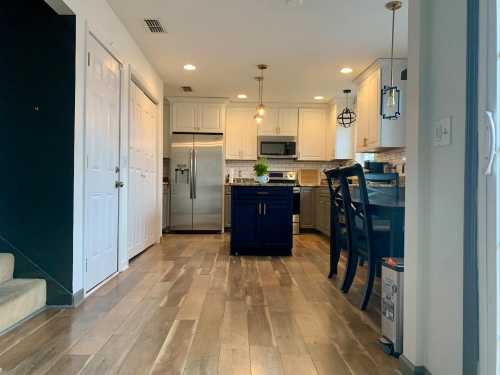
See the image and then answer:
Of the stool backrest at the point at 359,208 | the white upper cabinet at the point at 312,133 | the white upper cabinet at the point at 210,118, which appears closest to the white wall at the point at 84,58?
the stool backrest at the point at 359,208

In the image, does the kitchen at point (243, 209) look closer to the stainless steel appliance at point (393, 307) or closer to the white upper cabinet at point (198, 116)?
the stainless steel appliance at point (393, 307)

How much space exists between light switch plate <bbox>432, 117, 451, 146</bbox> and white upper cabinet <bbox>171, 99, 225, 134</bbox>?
5.27m

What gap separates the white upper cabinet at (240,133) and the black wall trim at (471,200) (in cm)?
572

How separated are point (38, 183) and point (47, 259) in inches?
20.9

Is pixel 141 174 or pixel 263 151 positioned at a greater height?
pixel 263 151

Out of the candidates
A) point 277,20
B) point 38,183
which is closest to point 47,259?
point 38,183

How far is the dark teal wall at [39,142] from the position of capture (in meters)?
2.42

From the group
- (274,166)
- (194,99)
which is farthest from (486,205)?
→ (274,166)

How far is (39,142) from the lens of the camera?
7.95ft

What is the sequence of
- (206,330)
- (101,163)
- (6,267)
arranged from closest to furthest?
(206,330), (6,267), (101,163)

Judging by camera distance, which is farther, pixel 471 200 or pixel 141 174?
pixel 141 174

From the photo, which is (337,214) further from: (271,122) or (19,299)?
(271,122)

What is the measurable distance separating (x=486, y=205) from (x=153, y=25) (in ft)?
11.3

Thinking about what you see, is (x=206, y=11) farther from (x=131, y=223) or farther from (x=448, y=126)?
(x=448, y=126)
